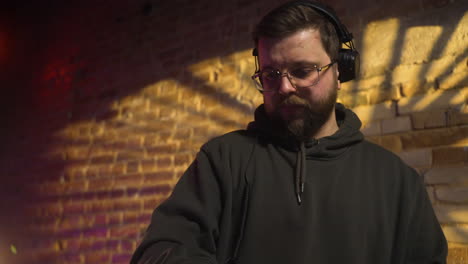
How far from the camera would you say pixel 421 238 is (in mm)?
1086

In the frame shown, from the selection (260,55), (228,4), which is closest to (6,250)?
(228,4)

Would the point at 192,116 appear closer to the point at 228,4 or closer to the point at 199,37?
the point at 199,37

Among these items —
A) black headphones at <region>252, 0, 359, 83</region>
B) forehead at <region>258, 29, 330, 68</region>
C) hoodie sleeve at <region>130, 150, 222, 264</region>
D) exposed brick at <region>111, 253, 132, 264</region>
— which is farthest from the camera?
exposed brick at <region>111, 253, 132, 264</region>

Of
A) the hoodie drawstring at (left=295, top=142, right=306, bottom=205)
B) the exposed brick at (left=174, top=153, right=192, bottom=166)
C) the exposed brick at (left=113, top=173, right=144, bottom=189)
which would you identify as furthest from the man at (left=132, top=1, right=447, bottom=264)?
the exposed brick at (left=113, top=173, right=144, bottom=189)

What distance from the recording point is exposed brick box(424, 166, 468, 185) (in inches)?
59.3

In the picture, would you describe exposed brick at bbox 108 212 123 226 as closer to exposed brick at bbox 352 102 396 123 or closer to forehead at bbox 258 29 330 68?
exposed brick at bbox 352 102 396 123

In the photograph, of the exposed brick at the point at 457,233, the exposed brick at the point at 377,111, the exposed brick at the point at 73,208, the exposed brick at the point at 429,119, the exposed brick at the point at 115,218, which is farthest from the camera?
the exposed brick at the point at 73,208

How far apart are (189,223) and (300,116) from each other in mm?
425

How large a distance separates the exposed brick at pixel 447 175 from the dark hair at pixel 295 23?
0.76 m

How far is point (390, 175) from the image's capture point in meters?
1.12

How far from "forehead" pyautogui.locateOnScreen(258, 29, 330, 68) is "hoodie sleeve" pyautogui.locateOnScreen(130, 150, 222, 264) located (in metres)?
0.32

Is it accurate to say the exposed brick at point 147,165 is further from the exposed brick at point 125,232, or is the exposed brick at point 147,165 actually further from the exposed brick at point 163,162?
the exposed brick at point 125,232

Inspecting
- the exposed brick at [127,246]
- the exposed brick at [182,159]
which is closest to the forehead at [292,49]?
the exposed brick at [182,159]

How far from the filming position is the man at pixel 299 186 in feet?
3.20
